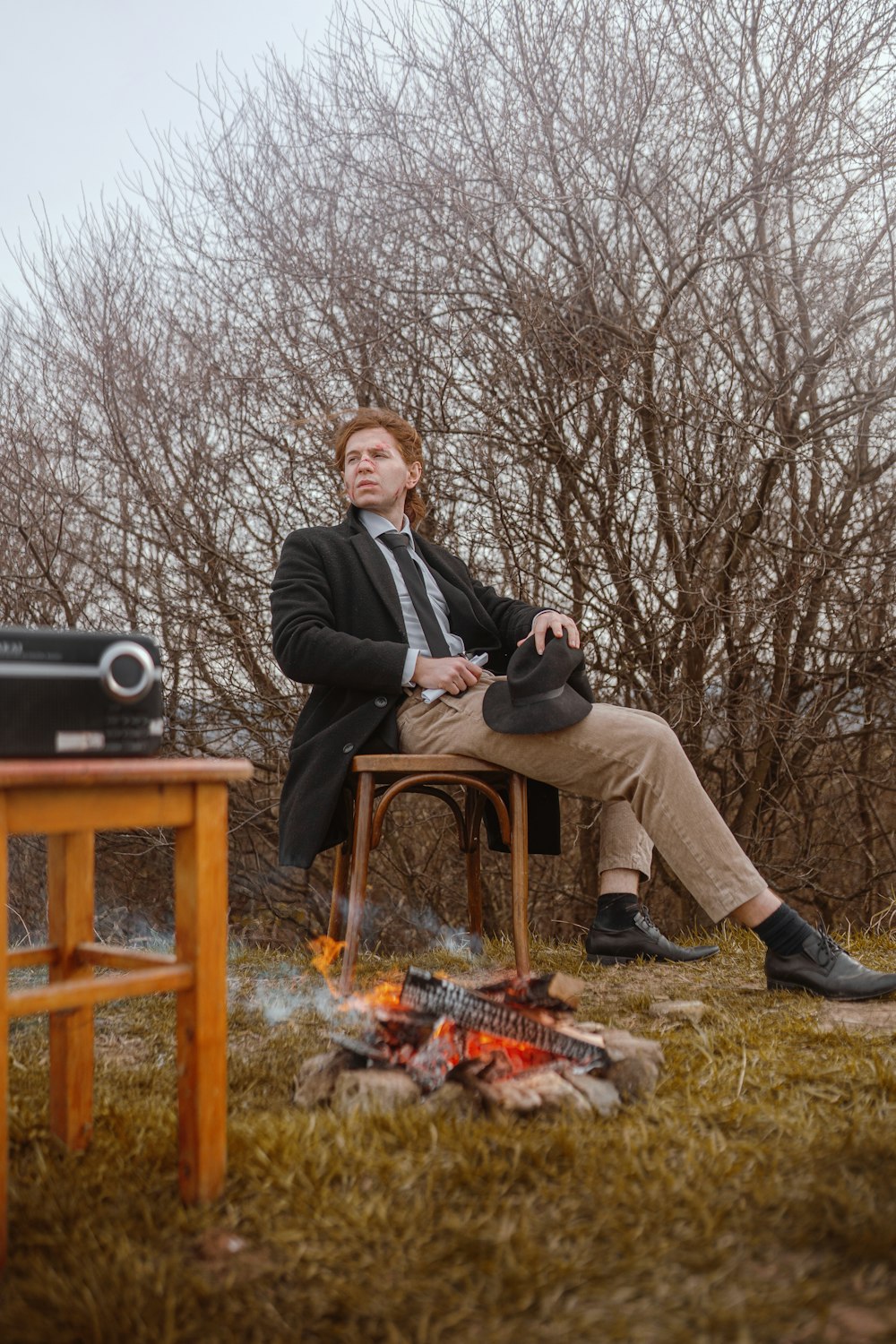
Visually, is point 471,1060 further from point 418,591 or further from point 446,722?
point 418,591

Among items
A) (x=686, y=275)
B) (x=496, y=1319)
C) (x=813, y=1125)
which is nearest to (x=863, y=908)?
(x=686, y=275)

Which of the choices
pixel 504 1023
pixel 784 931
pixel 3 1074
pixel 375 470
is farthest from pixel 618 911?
pixel 3 1074

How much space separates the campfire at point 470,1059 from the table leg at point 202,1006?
0.31 meters

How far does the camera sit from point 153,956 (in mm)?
1524

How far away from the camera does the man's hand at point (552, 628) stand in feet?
8.63

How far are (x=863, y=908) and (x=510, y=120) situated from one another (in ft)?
11.3

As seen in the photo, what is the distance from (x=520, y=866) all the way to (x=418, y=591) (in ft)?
2.75

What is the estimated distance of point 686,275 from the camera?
380 cm

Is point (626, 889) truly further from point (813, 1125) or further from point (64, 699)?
point (64, 699)

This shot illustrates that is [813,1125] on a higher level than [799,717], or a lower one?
lower

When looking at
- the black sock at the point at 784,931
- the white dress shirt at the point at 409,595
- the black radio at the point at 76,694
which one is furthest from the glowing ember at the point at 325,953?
the black radio at the point at 76,694

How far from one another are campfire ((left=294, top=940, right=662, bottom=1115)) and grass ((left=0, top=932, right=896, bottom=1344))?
6 cm

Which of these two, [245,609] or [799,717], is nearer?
[799,717]

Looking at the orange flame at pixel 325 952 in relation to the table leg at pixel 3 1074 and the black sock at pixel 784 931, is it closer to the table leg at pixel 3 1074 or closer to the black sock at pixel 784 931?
the black sock at pixel 784 931
